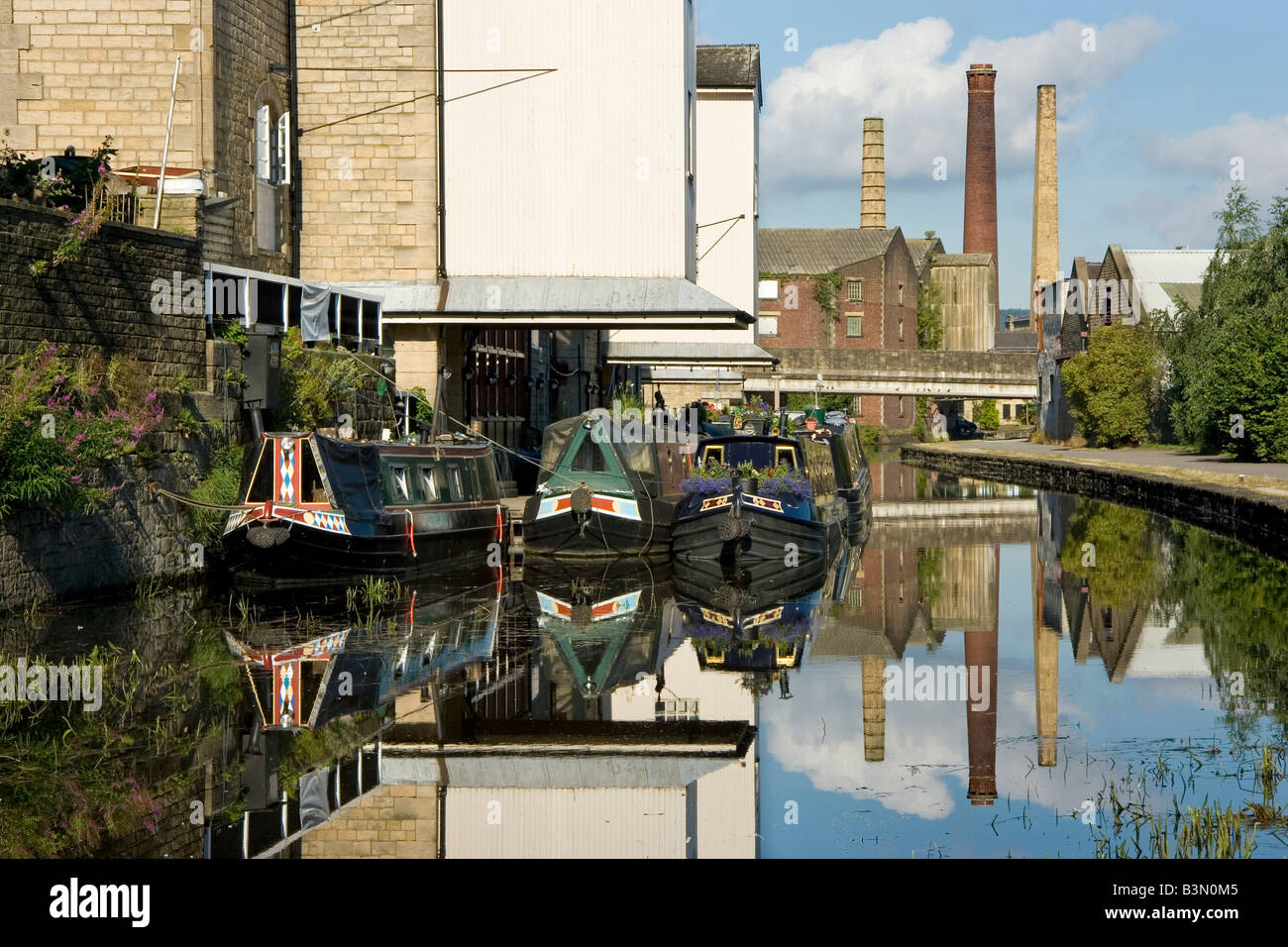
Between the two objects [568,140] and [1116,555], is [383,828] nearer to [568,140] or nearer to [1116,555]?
[1116,555]

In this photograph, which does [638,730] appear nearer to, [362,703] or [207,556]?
[362,703]

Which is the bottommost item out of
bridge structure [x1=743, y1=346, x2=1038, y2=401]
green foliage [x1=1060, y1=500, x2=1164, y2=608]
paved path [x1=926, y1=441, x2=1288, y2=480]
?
green foliage [x1=1060, y1=500, x2=1164, y2=608]

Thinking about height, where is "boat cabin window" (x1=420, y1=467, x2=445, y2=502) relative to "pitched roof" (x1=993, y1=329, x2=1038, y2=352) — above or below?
below

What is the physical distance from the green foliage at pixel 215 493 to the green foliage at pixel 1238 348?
80.8ft

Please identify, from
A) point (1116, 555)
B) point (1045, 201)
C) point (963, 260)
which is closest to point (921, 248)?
point (963, 260)

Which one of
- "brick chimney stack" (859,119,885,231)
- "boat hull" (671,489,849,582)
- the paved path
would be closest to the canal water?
"boat hull" (671,489,849,582)

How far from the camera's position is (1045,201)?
234ft

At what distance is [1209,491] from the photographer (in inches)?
1094

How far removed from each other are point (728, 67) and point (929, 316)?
51341mm

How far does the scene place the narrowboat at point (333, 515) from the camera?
18.9 meters

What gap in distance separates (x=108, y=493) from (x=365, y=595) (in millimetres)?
3138

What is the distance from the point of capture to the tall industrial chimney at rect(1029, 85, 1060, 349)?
7131 centimetres

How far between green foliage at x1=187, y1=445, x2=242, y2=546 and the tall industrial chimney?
2192 inches

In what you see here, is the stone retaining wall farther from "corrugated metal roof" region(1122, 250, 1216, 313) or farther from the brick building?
the brick building
